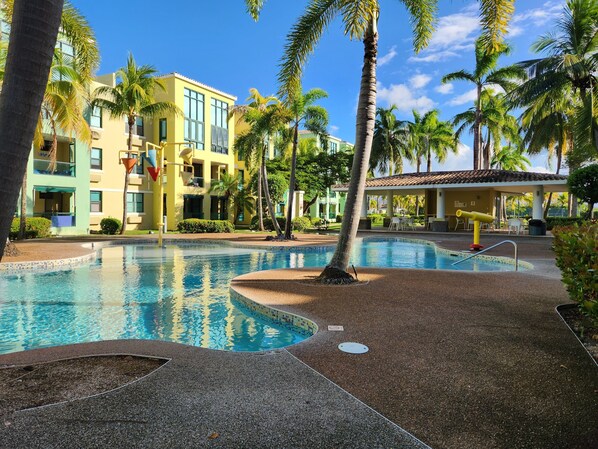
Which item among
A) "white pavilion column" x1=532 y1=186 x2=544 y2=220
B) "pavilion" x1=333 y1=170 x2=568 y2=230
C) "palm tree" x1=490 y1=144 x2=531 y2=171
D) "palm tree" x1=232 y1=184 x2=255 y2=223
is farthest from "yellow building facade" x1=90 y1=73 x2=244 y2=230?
"palm tree" x1=490 y1=144 x2=531 y2=171

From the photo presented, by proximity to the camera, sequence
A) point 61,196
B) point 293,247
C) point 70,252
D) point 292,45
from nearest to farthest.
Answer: point 292,45 < point 70,252 < point 293,247 < point 61,196

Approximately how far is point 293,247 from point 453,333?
14.2 m

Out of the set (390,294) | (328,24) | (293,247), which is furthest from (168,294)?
(293,247)

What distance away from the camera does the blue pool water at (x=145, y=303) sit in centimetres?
691

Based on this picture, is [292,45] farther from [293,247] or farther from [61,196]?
[61,196]

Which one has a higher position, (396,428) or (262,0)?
(262,0)

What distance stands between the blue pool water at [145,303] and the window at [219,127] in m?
22.3

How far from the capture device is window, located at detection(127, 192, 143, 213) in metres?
32.2

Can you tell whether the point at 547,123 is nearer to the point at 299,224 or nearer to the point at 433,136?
the point at 433,136

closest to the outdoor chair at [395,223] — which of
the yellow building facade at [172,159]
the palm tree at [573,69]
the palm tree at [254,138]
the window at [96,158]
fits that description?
the palm tree at [254,138]

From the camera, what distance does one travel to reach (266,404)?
3.59m

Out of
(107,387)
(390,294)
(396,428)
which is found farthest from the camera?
(390,294)

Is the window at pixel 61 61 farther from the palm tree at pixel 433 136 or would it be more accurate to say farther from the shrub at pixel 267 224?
the palm tree at pixel 433 136

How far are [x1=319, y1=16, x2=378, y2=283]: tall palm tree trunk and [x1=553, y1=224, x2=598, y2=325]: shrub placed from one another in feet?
13.8
